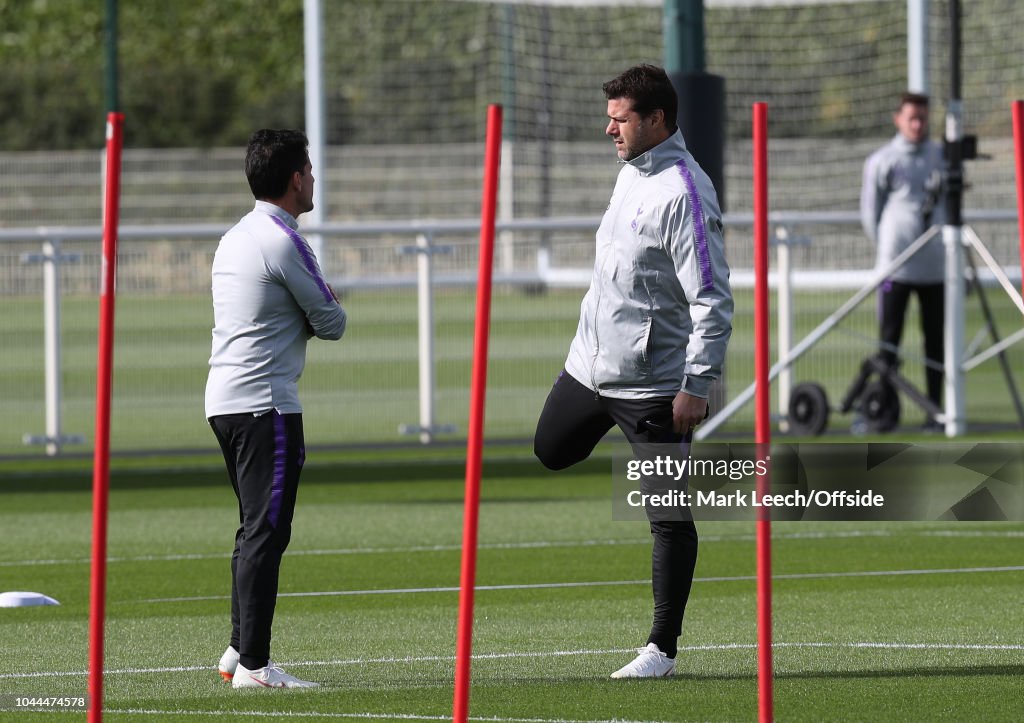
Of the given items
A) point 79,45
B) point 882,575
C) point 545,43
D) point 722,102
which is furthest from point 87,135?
point 882,575

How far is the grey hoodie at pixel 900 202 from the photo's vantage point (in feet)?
52.4

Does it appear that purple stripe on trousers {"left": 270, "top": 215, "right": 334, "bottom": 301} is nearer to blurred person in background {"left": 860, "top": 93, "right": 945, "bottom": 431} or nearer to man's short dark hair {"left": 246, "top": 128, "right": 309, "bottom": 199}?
man's short dark hair {"left": 246, "top": 128, "right": 309, "bottom": 199}

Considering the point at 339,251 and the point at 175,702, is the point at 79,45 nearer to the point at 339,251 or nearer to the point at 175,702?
the point at 339,251

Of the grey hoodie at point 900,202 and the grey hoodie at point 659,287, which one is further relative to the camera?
the grey hoodie at point 900,202

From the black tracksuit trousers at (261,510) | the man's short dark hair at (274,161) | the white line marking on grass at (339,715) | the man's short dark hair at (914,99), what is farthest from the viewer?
the man's short dark hair at (914,99)

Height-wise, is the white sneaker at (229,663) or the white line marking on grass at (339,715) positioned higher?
the white sneaker at (229,663)

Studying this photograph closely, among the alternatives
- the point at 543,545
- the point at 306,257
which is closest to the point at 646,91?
the point at 306,257

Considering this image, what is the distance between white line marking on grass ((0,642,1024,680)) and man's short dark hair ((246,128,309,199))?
169cm

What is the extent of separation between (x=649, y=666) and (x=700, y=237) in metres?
1.45

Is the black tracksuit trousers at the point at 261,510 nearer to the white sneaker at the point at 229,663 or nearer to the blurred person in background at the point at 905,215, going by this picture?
the white sneaker at the point at 229,663

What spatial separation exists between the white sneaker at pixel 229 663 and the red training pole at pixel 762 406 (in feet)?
7.08

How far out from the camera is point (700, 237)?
743 centimetres

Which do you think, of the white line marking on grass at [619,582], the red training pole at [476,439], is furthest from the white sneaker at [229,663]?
the white line marking on grass at [619,582]

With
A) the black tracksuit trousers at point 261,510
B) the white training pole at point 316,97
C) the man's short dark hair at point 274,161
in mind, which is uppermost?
the white training pole at point 316,97
